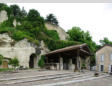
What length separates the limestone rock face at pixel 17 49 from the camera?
1759cm

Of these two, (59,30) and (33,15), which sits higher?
(33,15)

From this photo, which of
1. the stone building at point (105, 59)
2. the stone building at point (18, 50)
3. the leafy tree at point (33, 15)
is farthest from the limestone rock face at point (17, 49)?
the stone building at point (105, 59)

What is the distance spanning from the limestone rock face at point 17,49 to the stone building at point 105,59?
1249cm

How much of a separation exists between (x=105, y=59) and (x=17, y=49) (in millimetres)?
14996

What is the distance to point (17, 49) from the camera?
1806 centimetres

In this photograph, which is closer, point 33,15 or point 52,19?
point 33,15

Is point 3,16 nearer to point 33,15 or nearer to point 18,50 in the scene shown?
point 33,15

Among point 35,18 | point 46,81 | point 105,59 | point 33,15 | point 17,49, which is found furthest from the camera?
point 33,15

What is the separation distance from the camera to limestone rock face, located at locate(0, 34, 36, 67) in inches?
693

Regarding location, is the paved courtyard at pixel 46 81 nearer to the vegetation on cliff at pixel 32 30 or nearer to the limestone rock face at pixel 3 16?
the vegetation on cliff at pixel 32 30

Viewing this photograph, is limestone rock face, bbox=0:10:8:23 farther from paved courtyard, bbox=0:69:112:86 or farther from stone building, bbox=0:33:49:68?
paved courtyard, bbox=0:69:112:86

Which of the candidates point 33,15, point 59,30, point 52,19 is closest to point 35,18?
point 33,15

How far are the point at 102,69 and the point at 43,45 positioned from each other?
37.6ft

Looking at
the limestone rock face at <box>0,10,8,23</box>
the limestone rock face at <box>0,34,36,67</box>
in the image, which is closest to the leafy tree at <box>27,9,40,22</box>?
the limestone rock face at <box>0,10,8,23</box>
